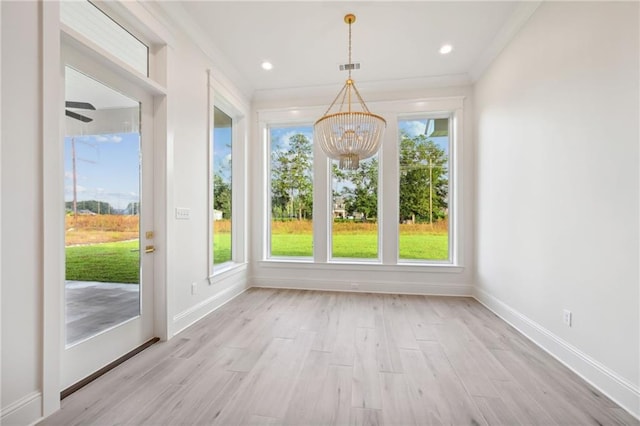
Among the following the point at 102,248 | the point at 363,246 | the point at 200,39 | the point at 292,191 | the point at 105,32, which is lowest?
the point at 363,246

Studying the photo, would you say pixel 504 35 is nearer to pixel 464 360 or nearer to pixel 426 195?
pixel 426 195

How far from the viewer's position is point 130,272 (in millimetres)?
2389

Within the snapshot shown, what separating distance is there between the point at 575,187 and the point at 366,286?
2831 millimetres

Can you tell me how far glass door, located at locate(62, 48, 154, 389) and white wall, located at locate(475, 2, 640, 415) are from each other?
3.59 meters

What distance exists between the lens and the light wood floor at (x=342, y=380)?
1.62 meters

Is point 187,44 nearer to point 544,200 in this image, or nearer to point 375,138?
point 375,138

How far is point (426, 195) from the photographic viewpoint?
4.31 m

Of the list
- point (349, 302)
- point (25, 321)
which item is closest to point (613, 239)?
point (349, 302)

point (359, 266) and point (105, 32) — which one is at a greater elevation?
point (105, 32)

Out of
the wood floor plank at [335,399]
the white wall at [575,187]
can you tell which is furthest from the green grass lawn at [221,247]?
the white wall at [575,187]

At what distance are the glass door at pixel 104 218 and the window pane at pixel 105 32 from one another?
20 centimetres

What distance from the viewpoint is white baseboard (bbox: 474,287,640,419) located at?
1.69 m

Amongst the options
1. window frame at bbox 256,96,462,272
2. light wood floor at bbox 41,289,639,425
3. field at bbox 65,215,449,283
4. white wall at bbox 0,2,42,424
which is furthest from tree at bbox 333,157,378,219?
white wall at bbox 0,2,42,424

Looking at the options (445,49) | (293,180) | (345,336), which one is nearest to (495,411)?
(345,336)
